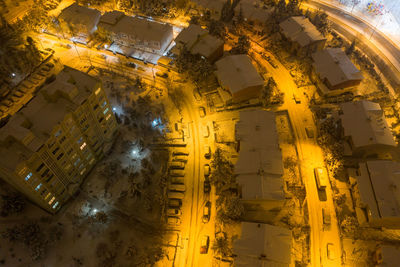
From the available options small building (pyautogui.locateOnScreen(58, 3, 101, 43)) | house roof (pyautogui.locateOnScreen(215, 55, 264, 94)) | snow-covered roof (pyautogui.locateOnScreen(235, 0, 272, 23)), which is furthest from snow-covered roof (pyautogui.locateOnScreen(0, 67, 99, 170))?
snow-covered roof (pyautogui.locateOnScreen(235, 0, 272, 23))

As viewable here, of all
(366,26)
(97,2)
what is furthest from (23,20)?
(366,26)

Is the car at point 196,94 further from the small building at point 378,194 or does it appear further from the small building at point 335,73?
the small building at point 378,194

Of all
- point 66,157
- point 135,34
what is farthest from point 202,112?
point 135,34

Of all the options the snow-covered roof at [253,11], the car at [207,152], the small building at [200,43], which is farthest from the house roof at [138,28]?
the car at [207,152]

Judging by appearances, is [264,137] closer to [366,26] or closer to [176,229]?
[176,229]

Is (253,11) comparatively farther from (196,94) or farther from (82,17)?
(82,17)

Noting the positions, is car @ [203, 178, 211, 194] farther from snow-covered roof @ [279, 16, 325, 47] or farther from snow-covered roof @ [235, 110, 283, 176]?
snow-covered roof @ [279, 16, 325, 47]

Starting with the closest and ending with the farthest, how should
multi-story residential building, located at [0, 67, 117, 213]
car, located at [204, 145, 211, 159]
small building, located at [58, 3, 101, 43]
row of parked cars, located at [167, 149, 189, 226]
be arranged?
1. multi-story residential building, located at [0, 67, 117, 213]
2. row of parked cars, located at [167, 149, 189, 226]
3. car, located at [204, 145, 211, 159]
4. small building, located at [58, 3, 101, 43]
